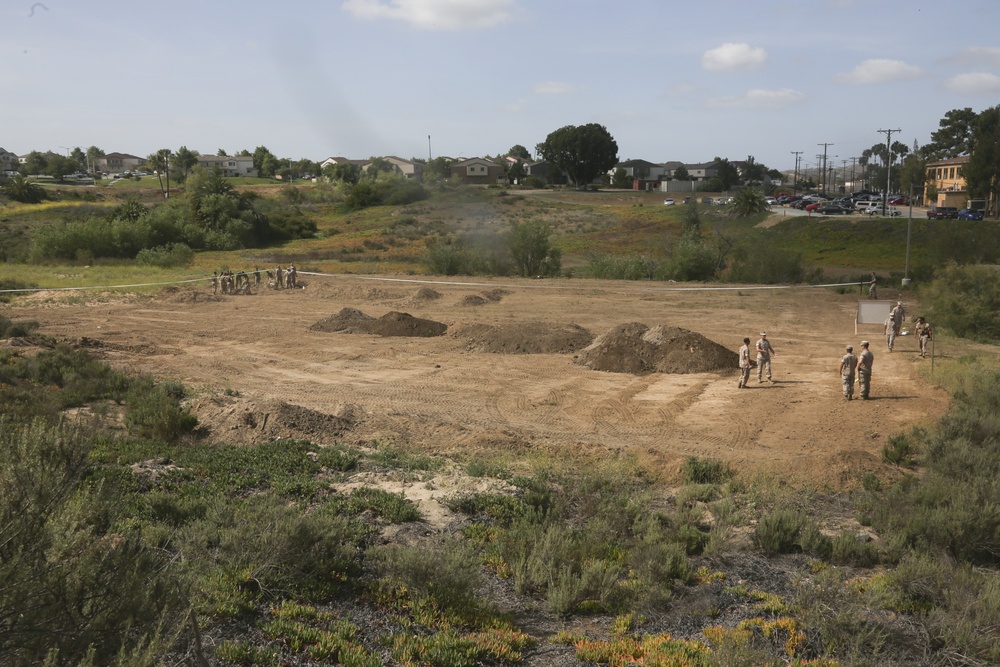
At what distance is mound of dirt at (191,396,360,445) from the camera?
1598 centimetres

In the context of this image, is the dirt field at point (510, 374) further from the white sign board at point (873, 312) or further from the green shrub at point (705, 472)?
the white sign board at point (873, 312)

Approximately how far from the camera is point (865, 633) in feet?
26.1

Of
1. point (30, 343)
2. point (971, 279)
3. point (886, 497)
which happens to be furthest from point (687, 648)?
point (971, 279)

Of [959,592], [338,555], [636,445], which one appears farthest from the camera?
[636,445]

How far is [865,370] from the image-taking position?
19.2 meters

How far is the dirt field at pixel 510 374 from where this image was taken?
16.6 metres

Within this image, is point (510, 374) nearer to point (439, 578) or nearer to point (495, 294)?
point (439, 578)

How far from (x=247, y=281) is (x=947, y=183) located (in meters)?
88.9

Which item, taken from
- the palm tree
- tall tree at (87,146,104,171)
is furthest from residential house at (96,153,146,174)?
the palm tree

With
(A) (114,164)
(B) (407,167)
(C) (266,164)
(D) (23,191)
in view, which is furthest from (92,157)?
(B) (407,167)

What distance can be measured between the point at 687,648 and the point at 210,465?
27.0 feet

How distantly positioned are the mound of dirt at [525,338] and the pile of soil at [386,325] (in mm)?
1466

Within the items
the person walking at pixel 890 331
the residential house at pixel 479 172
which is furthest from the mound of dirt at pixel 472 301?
the residential house at pixel 479 172

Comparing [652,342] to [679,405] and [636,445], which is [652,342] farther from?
[636,445]
